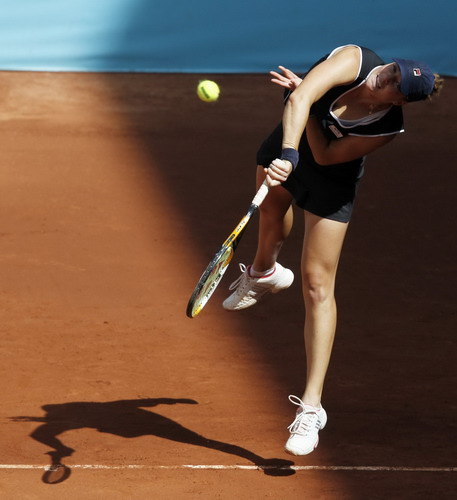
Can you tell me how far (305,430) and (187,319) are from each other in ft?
6.68

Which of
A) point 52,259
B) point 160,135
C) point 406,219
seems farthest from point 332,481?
point 160,135

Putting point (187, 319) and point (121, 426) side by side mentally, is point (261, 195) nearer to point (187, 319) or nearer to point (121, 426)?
point (121, 426)

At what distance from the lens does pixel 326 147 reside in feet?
16.3

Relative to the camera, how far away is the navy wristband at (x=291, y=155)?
4.66 m

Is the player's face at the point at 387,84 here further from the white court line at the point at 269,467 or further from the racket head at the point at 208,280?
the white court line at the point at 269,467

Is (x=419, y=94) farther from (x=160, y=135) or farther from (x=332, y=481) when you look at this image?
(x=160, y=135)

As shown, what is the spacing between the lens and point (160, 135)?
10.4 meters

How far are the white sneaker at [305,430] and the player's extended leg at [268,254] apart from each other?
1021 mm

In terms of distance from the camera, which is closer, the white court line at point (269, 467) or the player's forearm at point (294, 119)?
the player's forearm at point (294, 119)

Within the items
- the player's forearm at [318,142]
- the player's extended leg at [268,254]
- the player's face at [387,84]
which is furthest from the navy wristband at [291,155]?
the player's extended leg at [268,254]

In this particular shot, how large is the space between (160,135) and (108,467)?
5.69 m

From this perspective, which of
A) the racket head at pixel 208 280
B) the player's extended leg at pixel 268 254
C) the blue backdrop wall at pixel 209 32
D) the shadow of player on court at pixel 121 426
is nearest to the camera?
the racket head at pixel 208 280

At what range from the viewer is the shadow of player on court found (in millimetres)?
5293

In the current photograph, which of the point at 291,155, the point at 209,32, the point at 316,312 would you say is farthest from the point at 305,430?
the point at 209,32
